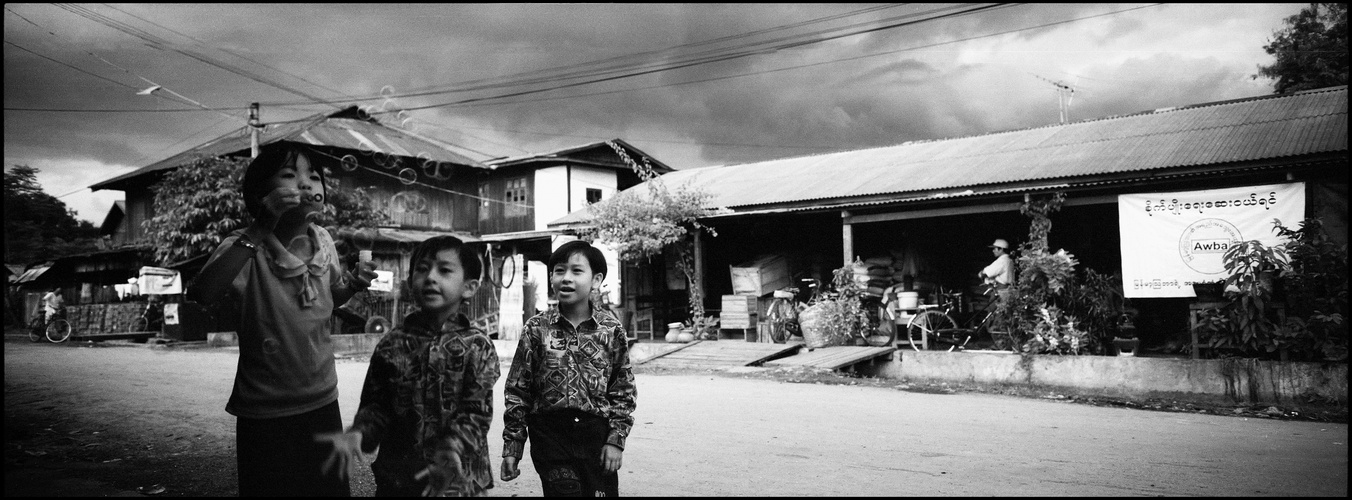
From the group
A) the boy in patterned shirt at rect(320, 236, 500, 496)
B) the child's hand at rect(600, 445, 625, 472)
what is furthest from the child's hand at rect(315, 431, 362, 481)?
the child's hand at rect(600, 445, 625, 472)

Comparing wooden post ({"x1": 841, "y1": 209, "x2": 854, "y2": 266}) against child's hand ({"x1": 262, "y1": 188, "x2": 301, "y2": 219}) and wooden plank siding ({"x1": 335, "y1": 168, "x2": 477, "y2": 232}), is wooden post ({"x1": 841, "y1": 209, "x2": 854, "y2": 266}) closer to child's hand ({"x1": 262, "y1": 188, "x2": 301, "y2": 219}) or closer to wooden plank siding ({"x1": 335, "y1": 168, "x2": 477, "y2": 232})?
child's hand ({"x1": 262, "y1": 188, "x2": 301, "y2": 219})

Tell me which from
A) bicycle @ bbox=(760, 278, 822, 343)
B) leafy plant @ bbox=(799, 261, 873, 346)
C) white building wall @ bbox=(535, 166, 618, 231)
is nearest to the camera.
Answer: leafy plant @ bbox=(799, 261, 873, 346)

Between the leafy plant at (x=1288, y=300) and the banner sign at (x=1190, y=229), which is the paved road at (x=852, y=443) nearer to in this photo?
the leafy plant at (x=1288, y=300)

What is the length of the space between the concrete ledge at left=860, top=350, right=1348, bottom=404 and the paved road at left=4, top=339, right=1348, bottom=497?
126cm

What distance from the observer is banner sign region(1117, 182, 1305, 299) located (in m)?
10.4

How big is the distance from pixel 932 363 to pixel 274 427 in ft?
33.4

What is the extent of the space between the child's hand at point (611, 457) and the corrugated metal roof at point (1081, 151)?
10564 mm

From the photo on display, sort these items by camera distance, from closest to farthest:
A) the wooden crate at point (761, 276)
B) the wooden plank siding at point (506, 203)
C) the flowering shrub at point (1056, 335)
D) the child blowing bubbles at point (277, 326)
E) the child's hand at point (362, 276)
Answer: the child blowing bubbles at point (277, 326), the child's hand at point (362, 276), the flowering shrub at point (1056, 335), the wooden crate at point (761, 276), the wooden plank siding at point (506, 203)

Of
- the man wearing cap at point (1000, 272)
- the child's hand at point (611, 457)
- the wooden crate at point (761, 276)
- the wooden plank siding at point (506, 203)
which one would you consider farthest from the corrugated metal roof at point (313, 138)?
the man wearing cap at point (1000, 272)

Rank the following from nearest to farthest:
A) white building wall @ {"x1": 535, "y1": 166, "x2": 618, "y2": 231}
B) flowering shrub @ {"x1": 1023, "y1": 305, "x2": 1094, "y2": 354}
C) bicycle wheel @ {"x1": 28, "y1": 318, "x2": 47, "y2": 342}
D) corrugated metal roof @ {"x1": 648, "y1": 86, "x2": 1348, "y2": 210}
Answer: bicycle wheel @ {"x1": 28, "y1": 318, "x2": 47, "y2": 342}, flowering shrub @ {"x1": 1023, "y1": 305, "x2": 1094, "y2": 354}, corrugated metal roof @ {"x1": 648, "y1": 86, "x2": 1348, "y2": 210}, white building wall @ {"x1": 535, "y1": 166, "x2": 618, "y2": 231}

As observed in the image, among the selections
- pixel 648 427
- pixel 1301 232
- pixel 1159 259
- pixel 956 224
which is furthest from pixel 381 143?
pixel 1301 232

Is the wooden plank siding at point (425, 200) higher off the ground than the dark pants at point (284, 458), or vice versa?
the wooden plank siding at point (425, 200)

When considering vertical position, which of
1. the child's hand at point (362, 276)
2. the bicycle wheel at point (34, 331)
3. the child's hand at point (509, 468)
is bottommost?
the child's hand at point (509, 468)

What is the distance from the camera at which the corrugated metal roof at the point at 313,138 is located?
7.13 m
